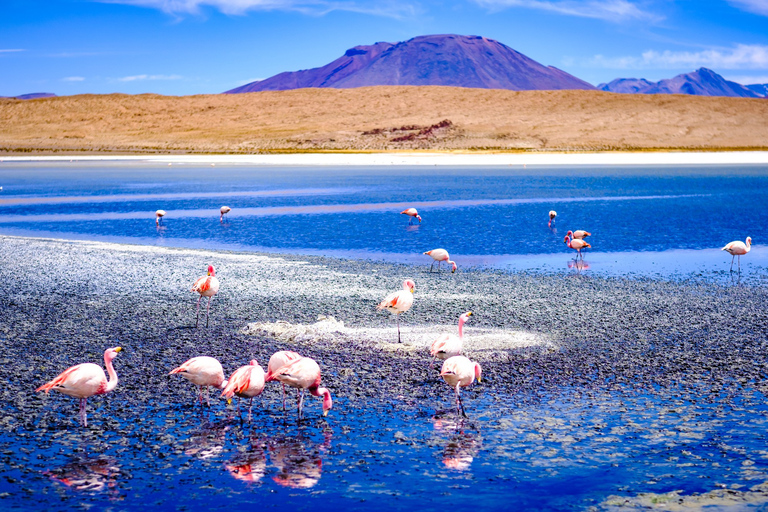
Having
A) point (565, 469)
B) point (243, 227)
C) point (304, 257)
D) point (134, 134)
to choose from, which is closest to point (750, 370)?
point (565, 469)

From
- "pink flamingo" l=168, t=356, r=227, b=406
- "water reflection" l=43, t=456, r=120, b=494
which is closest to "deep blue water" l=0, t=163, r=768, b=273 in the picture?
"pink flamingo" l=168, t=356, r=227, b=406

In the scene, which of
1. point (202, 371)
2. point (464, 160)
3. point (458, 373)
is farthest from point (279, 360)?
→ point (464, 160)

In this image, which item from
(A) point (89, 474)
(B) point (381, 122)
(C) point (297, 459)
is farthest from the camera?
(B) point (381, 122)

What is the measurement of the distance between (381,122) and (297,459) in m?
118

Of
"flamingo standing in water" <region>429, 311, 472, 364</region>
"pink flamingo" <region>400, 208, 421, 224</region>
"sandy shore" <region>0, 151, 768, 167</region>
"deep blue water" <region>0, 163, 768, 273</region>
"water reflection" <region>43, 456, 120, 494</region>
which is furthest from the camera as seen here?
"sandy shore" <region>0, 151, 768, 167</region>

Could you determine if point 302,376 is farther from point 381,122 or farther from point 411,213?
point 381,122

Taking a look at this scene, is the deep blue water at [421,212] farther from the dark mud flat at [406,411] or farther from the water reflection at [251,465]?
the water reflection at [251,465]

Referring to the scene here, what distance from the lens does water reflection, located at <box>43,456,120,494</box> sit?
6184 millimetres

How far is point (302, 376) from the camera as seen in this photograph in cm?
746

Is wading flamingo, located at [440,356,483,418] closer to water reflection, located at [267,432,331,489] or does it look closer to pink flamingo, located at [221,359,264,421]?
water reflection, located at [267,432,331,489]

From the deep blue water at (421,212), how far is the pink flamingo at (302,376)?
1087 centimetres

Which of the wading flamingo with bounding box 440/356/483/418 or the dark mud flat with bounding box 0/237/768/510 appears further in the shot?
the wading flamingo with bounding box 440/356/483/418

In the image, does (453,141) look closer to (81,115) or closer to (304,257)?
(81,115)

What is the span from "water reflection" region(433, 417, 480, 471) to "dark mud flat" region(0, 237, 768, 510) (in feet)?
0.07
